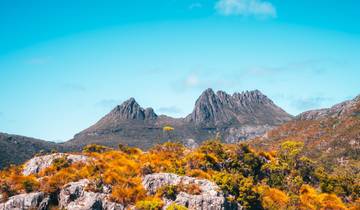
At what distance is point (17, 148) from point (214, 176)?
145329 mm

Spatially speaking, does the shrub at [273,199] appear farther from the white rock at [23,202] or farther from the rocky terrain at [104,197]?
the white rock at [23,202]

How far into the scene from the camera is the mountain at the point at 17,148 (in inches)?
5755

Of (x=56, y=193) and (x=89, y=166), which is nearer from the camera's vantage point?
(x=56, y=193)

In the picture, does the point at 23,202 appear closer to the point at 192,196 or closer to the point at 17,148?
the point at 192,196

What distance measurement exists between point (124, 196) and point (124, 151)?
20764 mm

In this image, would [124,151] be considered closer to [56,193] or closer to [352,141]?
[56,193]

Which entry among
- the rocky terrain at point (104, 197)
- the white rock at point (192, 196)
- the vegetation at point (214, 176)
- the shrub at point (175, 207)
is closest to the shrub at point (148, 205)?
the vegetation at point (214, 176)

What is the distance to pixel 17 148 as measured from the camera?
540 ft

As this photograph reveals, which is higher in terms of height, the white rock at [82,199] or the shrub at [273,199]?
the white rock at [82,199]

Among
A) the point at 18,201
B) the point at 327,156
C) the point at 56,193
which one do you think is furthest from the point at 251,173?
the point at 327,156

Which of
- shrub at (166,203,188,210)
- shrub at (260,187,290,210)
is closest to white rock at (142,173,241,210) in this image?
shrub at (166,203,188,210)

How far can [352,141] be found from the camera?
160 m

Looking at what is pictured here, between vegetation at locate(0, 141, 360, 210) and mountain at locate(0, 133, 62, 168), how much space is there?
99.1 m

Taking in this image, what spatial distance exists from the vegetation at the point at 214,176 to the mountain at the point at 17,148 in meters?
99.1
